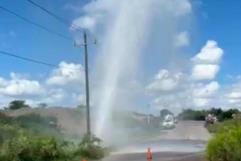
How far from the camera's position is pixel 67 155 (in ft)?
116

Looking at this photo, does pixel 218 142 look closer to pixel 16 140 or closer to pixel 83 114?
pixel 16 140

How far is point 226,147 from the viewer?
2566cm

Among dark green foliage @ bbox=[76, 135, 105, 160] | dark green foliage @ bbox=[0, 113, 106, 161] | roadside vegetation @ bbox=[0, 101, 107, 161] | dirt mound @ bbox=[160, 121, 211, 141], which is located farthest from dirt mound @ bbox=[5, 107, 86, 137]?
dark green foliage @ bbox=[0, 113, 106, 161]

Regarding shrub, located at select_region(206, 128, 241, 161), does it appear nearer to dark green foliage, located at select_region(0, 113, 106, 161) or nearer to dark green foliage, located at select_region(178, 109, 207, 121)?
dark green foliage, located at select_region(0, 113, 106, 161)

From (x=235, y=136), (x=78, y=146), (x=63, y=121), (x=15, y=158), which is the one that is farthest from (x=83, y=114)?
(x=235, y=136)

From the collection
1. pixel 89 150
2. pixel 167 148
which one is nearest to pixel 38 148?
pixel 89 150

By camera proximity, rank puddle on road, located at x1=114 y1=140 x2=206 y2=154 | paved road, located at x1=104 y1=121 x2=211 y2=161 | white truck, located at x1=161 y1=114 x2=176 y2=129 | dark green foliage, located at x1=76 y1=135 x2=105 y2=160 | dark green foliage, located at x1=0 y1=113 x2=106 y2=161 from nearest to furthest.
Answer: dark green foliage, located at x1=0 y1=113 x2=106 y2=161 → paved road, located at x1=104 y1=121 x2=211 y2=161 → dark green foliage, located at x1=76 y1=135 x2=105 y2=160 → puddle on road, located at x1=114 y1=140 x2=206 y2=154 → white truck, located at x1=161 y1=114 x2=176 y2=129

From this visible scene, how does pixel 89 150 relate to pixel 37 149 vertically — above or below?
above

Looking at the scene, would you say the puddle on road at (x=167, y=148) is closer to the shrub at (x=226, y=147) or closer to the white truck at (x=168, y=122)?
the shrub at (x=226, y=147)

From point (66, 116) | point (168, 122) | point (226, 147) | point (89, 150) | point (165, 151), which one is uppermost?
point (168, 122)

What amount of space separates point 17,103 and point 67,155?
260 ft

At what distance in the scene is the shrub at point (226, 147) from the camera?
2530 cm

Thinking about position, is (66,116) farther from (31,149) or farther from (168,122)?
(31,149)

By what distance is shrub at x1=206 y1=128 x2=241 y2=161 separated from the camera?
25.3 metres
